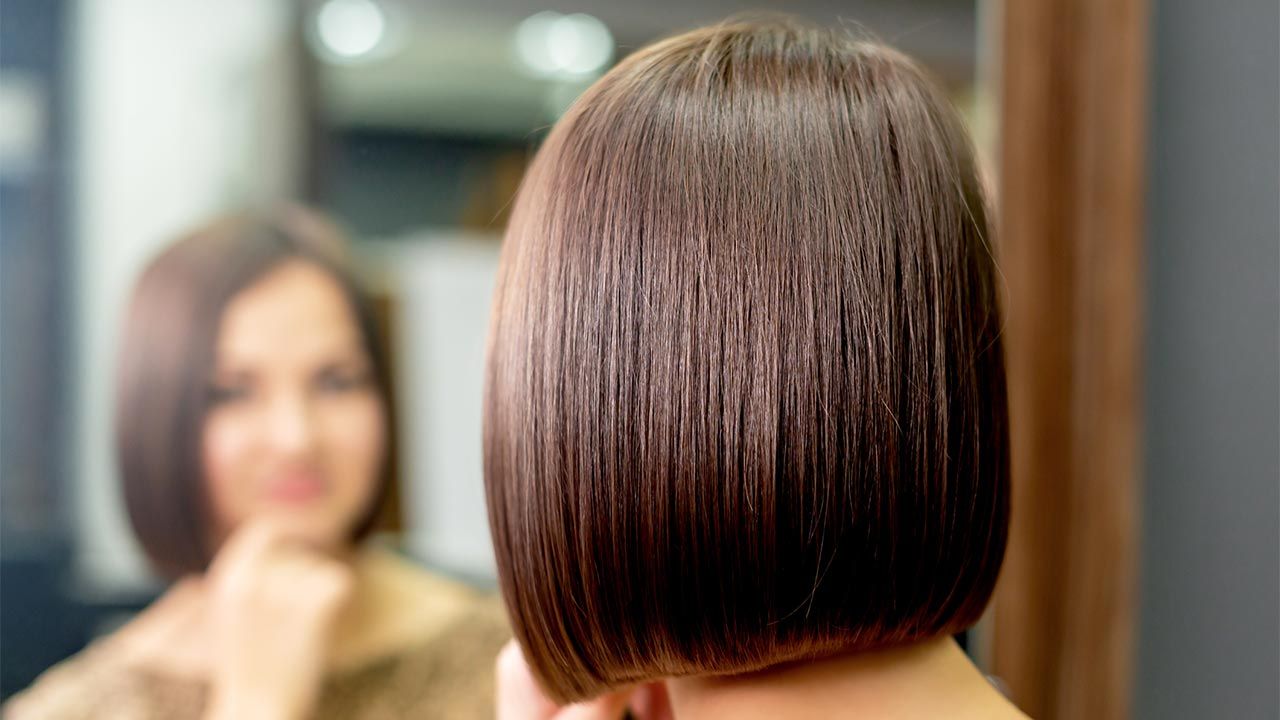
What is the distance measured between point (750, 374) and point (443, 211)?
1.37ft

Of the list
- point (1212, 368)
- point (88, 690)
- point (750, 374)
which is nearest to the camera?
point (750, 374)

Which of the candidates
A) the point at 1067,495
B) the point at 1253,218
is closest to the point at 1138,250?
the point at 1253,218

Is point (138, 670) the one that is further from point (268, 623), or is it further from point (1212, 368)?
point (1212, 368)

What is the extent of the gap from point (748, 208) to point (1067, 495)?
0.63m

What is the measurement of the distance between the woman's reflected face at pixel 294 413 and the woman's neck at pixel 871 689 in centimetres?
36

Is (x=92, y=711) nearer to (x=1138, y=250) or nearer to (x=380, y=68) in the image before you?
(x=380, y=68)

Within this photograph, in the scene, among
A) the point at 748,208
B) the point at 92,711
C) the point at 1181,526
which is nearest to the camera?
the point at 748,208

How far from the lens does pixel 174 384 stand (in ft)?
2.26

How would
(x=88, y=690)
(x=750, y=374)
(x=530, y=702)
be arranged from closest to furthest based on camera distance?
(x=750, y=374) < (x=530, y=702) < (x=88, y=690)

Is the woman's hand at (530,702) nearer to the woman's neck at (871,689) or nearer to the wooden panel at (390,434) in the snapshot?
the woman's neck at (871,689)

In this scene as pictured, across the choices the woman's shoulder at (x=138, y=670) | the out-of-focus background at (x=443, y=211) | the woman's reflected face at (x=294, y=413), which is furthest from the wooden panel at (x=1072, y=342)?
the woman's shoulder at (x=138, y=670)

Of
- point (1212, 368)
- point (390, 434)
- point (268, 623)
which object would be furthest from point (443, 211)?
point (1212, 368)

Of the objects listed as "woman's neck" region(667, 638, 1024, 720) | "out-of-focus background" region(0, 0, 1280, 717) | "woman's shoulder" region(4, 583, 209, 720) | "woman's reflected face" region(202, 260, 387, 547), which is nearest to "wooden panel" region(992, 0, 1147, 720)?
"out-of-focus background" region(0, 0, 1280, 717)

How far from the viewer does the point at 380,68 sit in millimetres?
752
